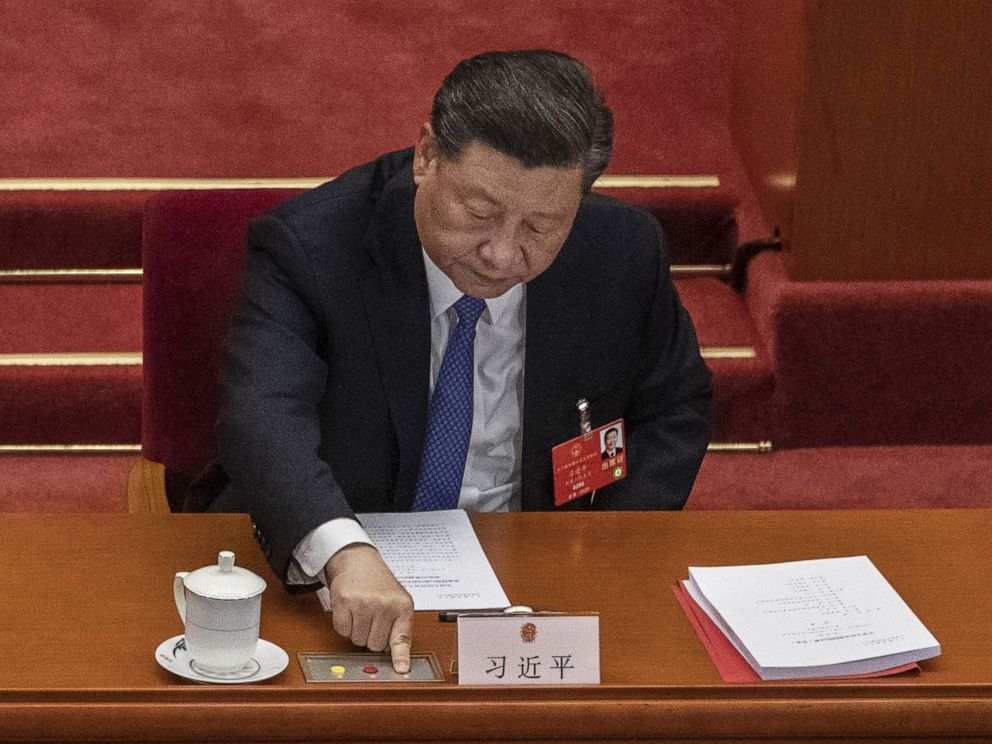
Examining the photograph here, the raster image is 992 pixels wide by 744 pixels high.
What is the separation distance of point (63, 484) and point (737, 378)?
1319 mm

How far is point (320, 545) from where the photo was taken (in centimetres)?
178

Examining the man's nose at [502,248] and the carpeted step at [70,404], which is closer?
the man's nose at [502,248]

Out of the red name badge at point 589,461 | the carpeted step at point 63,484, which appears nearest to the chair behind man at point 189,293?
the red name badge at point 589,461

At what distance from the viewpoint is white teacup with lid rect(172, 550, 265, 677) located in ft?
5.21

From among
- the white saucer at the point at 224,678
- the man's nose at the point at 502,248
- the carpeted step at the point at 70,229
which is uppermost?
the carpeted step at the point at 70,229

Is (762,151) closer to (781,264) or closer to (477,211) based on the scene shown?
(781,264)

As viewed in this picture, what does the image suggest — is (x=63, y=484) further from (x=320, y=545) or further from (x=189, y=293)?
(x=320, y=545)

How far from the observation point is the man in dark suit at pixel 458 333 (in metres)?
1.85

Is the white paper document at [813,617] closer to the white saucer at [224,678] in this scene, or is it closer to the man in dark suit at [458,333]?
the man in dark suit at [458,333]

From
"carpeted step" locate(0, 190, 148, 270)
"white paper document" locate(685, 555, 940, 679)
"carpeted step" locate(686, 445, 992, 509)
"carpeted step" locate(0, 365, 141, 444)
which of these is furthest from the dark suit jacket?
"carpeted step" locate(0, 190, 148, 270)

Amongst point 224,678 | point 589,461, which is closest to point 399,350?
Result: point 589,461

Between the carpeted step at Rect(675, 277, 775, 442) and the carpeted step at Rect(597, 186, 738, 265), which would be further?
the carpeted step at Rect(597, 186, 738, 265)

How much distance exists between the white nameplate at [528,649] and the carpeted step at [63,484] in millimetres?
1635

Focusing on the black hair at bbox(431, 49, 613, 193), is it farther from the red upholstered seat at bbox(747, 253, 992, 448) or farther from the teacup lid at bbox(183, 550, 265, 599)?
the red upholstered seat at bbox(747, 253, 992, 448)
